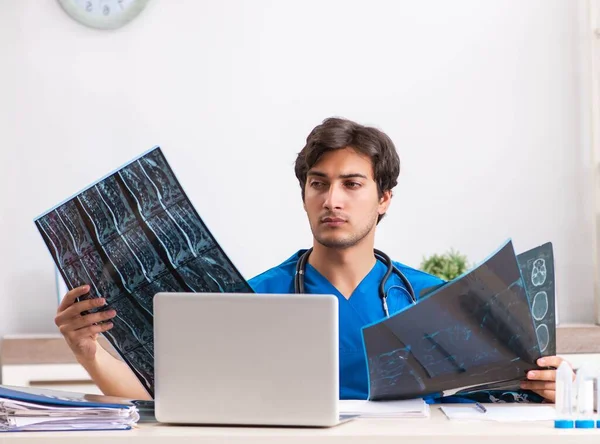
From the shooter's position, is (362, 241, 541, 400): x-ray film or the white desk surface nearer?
the white desk surface

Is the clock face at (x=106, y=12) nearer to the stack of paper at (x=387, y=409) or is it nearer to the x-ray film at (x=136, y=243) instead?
→ the x-ray film at (x=136, y=243)

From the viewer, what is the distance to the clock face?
120 inches

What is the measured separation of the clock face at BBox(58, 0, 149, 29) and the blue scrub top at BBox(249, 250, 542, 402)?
151 cm

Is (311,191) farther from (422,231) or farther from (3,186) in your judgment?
(3,186)

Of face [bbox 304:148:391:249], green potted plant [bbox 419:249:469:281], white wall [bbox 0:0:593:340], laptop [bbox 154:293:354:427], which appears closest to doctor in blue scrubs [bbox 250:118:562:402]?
face [bbox 304:148:391:249]

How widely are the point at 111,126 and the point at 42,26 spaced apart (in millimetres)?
433

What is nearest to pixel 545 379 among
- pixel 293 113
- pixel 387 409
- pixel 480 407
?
pixel 480 407

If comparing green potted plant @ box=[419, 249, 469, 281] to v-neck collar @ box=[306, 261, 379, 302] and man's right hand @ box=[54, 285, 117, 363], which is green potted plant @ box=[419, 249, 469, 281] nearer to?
v-neck collar @ box=[306, 261, 379, 302]

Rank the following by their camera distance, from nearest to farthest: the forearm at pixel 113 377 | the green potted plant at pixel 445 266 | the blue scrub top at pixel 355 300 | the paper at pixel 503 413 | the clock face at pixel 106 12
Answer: the paper at pixel 503 413
the forearm at pixel 113 377
the blue scrub top at pixel 355 300
the green potted plant at pixel 445 266
the clock face at pixel 106 12

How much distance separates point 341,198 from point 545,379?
0.61 metres

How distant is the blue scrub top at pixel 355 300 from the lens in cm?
175

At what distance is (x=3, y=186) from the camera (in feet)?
9.91

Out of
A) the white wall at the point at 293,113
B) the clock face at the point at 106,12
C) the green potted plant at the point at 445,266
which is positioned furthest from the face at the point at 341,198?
the clock face at the point at 106,12

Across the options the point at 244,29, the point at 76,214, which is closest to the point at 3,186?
the point at 244,29
